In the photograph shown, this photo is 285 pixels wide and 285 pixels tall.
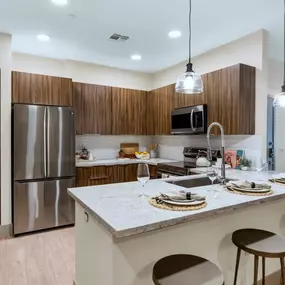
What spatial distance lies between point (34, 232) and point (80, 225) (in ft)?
6.66

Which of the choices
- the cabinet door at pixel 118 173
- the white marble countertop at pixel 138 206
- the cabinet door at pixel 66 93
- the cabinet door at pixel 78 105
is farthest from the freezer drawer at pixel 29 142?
the white marble countertop at pixel 138 206

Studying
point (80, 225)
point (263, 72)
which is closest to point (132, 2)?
point (263, 72)

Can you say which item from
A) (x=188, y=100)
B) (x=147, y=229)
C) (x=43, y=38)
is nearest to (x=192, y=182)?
(x=147, y=229)

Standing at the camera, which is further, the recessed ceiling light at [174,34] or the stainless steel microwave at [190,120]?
the stainless steel microwave at [190,120]

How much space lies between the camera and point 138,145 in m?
5.33

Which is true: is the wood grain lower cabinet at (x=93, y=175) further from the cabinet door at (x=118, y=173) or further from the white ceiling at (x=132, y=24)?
the white ceiling at (x=132, y=24)

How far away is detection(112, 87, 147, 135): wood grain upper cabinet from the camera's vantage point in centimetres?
467

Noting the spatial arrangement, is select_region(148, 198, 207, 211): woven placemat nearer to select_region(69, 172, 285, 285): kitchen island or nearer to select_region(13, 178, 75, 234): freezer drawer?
select_region(69, 172, 285, 285): kitchen island

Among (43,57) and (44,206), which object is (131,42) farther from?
(44,206)

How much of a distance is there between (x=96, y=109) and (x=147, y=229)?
3469 millimetres

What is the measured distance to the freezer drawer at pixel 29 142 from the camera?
338 cm

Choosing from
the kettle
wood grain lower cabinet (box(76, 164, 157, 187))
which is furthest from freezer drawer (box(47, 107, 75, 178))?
the kettle

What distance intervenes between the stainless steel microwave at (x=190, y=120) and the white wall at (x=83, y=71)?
148cm

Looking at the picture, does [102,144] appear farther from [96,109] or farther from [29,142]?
[29,142]
